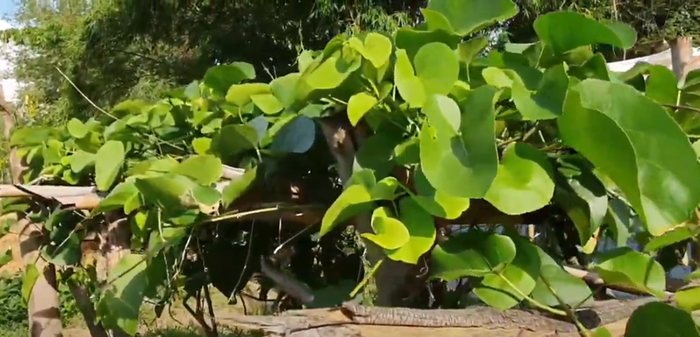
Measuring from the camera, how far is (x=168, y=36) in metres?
4.42

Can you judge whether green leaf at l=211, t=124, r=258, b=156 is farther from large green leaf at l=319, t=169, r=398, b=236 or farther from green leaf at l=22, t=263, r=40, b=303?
green leaf at l=22, t=263, r=40, b=303

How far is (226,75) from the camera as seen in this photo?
0.58m

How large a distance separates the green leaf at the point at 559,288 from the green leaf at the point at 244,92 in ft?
0.76

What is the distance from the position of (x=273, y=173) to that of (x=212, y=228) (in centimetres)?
16

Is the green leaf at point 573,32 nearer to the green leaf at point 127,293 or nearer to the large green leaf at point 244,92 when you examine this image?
the large green leaf at point 244,92

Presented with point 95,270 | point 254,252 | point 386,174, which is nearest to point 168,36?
point 95,270

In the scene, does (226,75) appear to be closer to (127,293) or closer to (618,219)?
(127,293)

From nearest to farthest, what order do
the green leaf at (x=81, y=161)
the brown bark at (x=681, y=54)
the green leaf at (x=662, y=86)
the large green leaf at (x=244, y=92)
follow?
the green leaf at (x=662, y=86), the large green leaf at (x=244, y=92), the green leaf at (x=81, y=161), the brown bark at (x=681, y=54)

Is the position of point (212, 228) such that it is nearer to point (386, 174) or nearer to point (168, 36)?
point (386, 174)

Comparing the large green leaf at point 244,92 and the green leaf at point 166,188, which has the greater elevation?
the large green leaf at point 244,92

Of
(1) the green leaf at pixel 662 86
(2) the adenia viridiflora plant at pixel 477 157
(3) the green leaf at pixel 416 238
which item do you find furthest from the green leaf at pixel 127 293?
(1) the green leaf at pixel 662 86

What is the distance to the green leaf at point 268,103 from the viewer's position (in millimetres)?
471

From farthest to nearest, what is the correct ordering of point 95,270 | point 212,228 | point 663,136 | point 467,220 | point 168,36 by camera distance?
1. point 168,36
2. point 95,270
3. point 212,228
4. point 467,220
5. point 663,136

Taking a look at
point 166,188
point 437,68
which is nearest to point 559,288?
point 437,68
